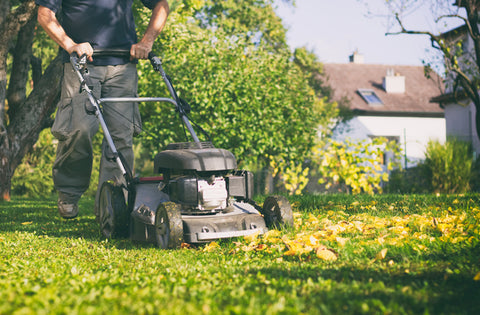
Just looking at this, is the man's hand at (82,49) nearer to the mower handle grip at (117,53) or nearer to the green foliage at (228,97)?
the mower handle grip at (117,53)

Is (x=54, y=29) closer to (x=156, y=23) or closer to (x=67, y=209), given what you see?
(x=156, y=23)

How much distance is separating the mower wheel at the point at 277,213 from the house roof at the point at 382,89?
83.5 ft

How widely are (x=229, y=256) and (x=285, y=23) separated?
24899mm

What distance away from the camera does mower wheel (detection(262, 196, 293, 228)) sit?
3771mm

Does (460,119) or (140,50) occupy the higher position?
(460,119)

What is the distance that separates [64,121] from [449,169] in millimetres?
10279

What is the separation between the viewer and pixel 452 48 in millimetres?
11719

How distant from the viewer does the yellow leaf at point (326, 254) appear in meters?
2.90

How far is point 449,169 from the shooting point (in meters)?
12.6

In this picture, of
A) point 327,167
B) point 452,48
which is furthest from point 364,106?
point 327,167

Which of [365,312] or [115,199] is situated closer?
[365,312]

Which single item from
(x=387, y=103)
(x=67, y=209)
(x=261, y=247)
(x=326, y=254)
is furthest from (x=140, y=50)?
(x=387, y=103)

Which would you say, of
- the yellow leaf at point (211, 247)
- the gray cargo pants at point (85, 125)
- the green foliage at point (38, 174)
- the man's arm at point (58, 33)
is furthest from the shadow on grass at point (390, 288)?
the green foliage at point (38, 174)

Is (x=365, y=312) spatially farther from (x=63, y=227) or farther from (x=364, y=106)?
(x=364, y=106)
